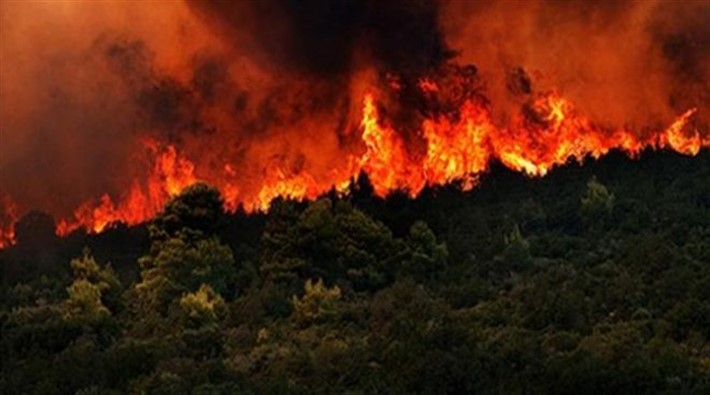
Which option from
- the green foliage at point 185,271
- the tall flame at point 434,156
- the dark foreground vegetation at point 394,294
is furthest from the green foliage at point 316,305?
A: the tall flame at point 434,156

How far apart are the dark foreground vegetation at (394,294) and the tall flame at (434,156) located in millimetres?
3241

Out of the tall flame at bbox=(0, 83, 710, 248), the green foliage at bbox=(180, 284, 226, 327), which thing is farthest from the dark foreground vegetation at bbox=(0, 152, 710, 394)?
the tall flame at bbox=(0, 83, 710, 248)

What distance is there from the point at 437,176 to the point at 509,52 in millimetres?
16664

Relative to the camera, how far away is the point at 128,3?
110562 mm

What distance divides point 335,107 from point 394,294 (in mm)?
40609

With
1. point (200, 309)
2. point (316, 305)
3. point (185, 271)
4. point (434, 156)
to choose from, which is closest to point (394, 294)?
point (316, 305)

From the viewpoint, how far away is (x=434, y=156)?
93.5m

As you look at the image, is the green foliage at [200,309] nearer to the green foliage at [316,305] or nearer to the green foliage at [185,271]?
the green foliage at [185,271]

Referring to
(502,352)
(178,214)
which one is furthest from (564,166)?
(502,352)

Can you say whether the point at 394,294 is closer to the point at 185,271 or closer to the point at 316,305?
the point at 316,305

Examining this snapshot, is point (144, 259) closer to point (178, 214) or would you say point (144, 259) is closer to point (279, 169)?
point (178, 214)

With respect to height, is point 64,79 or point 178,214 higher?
point 64,79

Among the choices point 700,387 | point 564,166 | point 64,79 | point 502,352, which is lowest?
point 700,387

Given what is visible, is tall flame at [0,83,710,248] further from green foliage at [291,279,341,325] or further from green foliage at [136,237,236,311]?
green foliage at [291,279,341,325]
